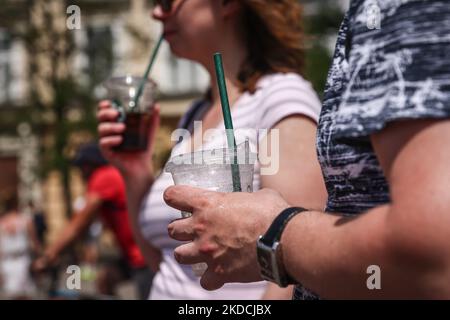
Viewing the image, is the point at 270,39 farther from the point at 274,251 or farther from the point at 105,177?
the point at 105,177

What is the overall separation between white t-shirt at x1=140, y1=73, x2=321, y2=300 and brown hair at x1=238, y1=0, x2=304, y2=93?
0.08m

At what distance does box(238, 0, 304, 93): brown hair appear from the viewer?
2.36m

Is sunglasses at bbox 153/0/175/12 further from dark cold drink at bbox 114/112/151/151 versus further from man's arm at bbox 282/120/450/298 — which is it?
man's arm at bbox 282/120/450/298

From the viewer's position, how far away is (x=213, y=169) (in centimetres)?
141

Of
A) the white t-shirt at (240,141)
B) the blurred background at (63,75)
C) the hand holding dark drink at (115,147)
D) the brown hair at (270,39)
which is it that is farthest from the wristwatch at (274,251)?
the blurred background at (63,75)

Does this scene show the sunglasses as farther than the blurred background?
No

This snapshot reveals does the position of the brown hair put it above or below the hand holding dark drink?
above

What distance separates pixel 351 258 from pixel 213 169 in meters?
0.42

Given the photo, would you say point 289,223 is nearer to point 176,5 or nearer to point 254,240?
point 254,240
